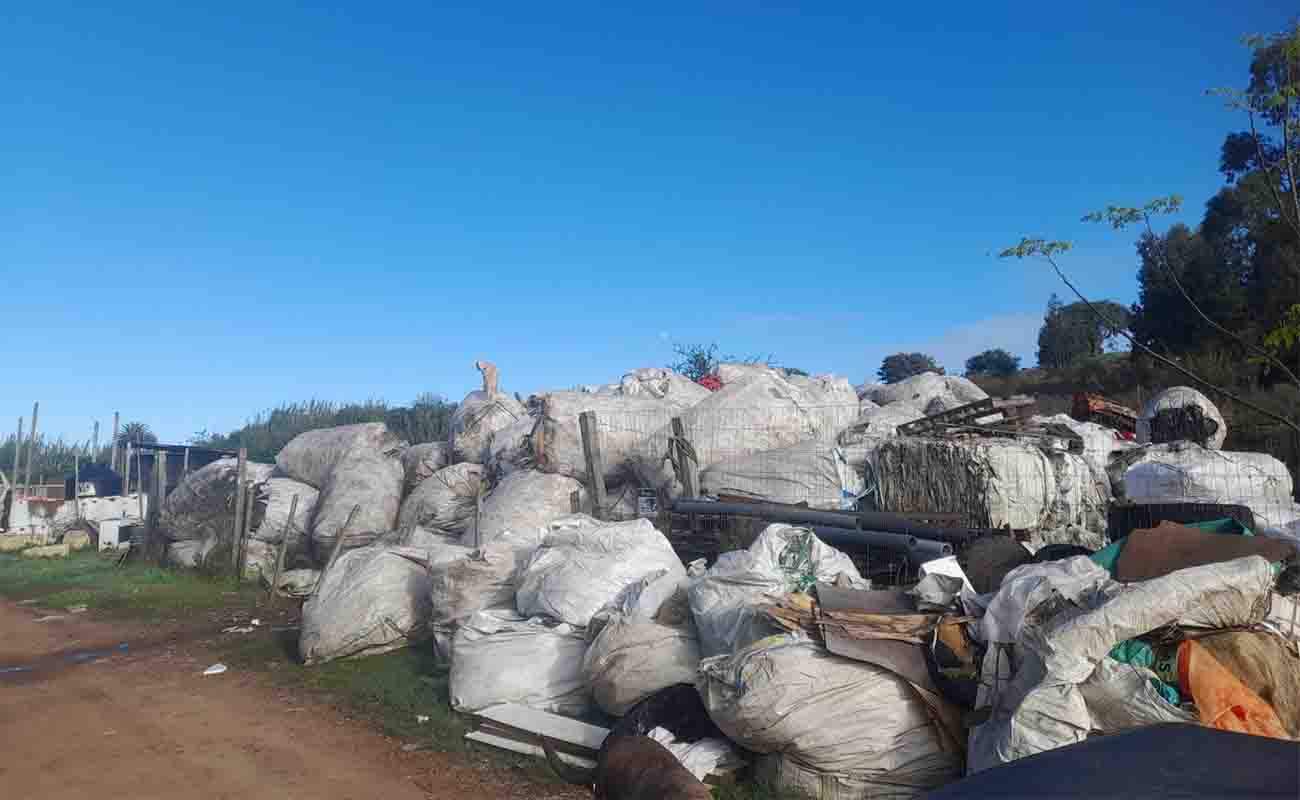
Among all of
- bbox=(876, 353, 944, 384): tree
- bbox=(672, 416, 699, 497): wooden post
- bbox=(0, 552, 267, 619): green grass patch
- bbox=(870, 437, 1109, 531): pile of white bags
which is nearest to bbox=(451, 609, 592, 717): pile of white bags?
bbox=(672, 416, 699, 497): wooden post

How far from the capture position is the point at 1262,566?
323 centimetres

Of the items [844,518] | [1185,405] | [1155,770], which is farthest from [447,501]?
[1155,770]

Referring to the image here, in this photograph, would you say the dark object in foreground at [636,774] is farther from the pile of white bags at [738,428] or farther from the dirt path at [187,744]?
the pile of white bags at [738,428]

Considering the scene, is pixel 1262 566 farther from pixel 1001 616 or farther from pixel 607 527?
pixel 607 527

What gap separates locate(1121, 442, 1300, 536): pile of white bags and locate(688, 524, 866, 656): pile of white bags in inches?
109

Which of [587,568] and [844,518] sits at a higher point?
[844,518]

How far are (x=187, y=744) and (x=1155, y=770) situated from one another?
472 cm

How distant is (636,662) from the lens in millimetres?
4414

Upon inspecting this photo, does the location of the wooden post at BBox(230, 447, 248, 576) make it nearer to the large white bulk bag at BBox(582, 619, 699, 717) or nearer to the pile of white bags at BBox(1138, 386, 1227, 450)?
the large white bulk bag at BBox(582, 619, 699, 717)

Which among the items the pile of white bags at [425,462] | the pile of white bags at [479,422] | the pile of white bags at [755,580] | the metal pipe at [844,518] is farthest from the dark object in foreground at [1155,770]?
the pile of white bags at [425,462]

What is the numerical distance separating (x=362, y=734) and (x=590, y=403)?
3.89m

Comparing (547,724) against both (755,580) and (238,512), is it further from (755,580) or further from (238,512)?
(238,512)

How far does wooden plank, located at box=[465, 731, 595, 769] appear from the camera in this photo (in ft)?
13.6

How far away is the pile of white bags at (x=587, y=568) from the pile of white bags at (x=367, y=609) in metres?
1.18
